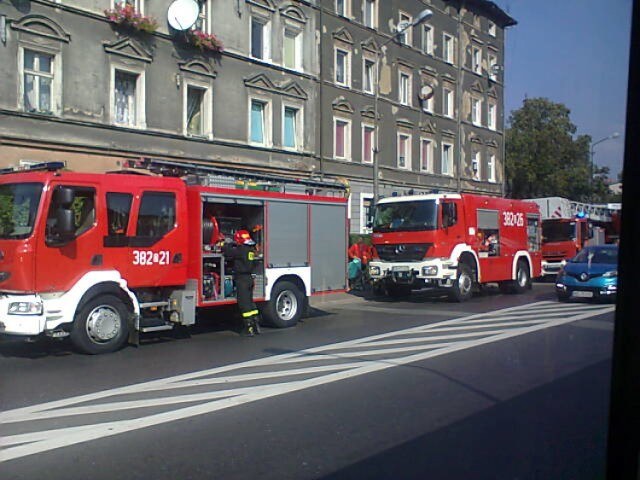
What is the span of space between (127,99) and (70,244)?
36.2 feet

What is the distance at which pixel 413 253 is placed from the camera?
17703 mm

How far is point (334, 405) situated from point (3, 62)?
14.0 metres

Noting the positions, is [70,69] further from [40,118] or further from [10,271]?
[10,271]

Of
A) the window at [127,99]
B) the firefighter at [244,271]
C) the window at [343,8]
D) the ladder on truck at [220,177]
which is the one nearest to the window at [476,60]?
the window at [343,8]

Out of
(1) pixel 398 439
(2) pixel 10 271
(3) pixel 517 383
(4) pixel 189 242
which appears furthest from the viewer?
(4) pixel 189 242

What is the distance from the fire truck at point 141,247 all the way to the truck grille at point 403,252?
3.99m

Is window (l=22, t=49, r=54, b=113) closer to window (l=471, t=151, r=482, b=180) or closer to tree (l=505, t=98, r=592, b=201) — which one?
tree (l=505, t=98, r=592, b=201)

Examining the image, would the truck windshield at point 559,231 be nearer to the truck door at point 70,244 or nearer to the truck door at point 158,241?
the truck door at point 158,241

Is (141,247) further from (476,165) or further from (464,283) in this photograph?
(476,165)

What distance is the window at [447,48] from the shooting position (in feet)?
109

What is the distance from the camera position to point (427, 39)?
32.9 metres

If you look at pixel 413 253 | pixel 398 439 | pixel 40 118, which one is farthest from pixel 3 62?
pixel 398 439

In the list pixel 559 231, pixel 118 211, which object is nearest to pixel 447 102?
pixel 559 231

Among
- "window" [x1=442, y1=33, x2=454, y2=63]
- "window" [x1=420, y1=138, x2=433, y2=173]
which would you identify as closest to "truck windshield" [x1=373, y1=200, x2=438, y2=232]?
"window" [x1=420, y1=138, x2=433, y2=173]
